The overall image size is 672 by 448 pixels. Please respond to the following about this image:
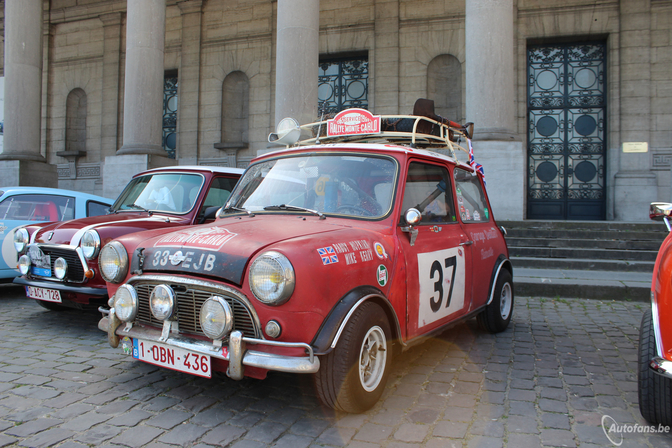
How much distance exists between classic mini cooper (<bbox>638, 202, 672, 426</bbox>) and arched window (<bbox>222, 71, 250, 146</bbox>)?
15.4 meters

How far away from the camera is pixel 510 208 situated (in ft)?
32.1

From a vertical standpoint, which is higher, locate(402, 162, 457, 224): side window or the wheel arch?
locate(402, 162, 457, 224): side window

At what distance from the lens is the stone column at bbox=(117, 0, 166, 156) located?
12227mm

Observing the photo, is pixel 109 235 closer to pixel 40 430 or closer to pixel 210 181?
pixel 210 181

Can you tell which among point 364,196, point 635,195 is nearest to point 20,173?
point 364,196

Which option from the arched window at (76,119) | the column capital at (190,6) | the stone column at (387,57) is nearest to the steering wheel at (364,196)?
the stone column at (387,57)

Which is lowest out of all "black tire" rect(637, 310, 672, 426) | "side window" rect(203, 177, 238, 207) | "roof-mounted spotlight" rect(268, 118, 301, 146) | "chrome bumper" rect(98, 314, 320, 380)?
"black tire" rect(637, 310, 672, 426)

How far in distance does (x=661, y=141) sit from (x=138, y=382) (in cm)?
1467

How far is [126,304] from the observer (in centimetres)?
312

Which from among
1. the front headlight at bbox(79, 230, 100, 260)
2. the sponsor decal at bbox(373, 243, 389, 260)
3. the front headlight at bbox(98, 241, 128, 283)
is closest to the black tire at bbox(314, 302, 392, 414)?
the sponsor decal at bbox(373, 243, 389, 260)

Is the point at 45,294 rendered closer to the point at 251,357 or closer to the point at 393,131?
the point at 251,357

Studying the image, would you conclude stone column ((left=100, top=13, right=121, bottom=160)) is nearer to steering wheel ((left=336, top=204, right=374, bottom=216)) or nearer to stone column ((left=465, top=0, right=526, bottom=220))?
stone column ((left=465, top=0, right=526, bottom=220))

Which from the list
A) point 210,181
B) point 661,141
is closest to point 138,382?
point 210,181

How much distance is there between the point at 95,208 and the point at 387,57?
10.8 metres
